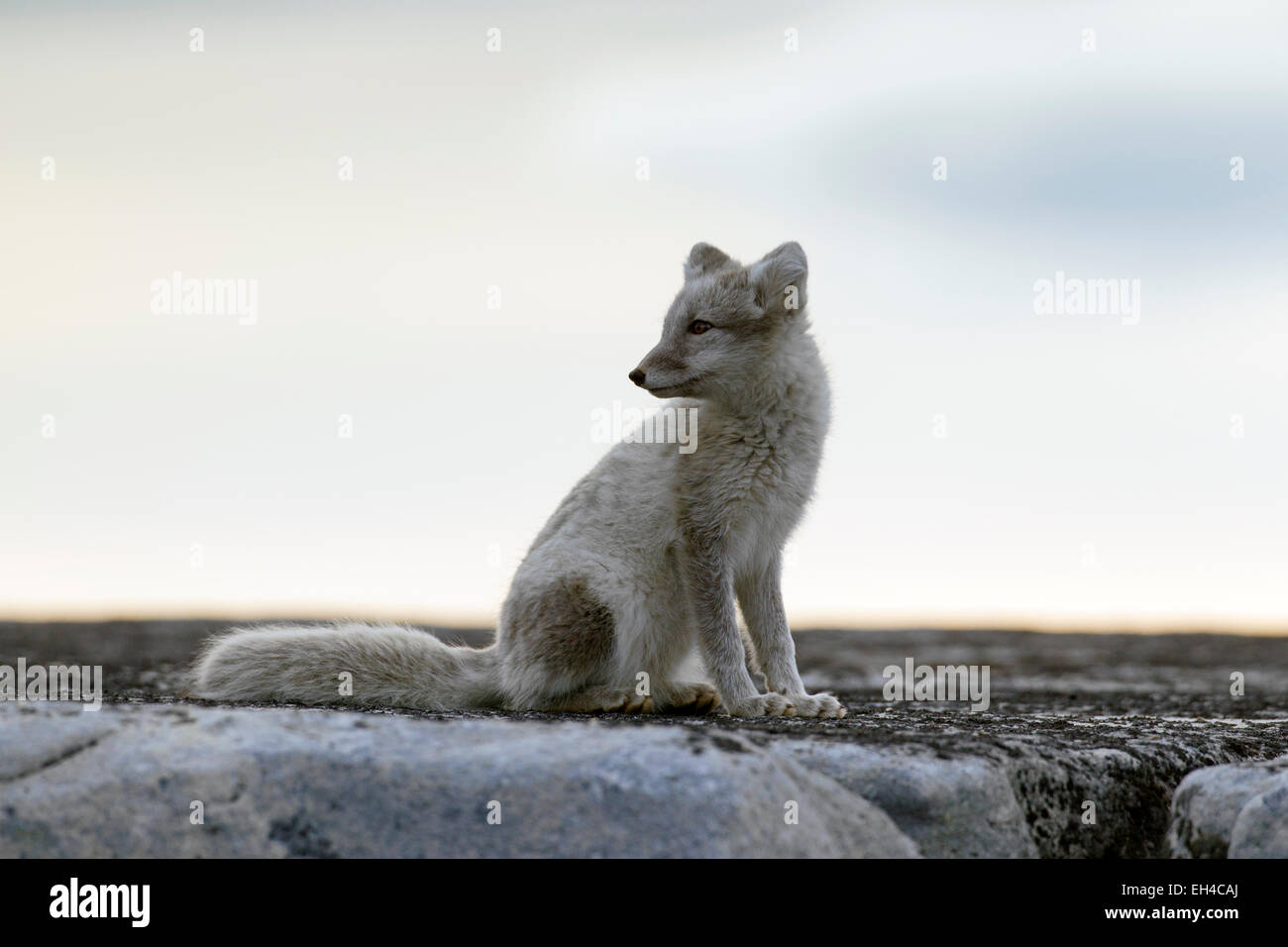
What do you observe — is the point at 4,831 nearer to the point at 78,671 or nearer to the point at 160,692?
the point at 160,692

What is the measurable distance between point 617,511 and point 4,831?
2655 millimetres

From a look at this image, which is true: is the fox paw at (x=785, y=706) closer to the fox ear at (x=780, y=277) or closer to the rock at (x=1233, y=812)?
the rock at (x=1233, y=812)

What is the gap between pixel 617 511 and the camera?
4957 mm

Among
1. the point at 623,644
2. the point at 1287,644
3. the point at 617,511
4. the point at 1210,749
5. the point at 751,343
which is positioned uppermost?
the point at 751,343

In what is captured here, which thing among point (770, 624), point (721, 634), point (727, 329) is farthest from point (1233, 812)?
point (727, 329)

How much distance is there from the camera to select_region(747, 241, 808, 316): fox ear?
5.23 m

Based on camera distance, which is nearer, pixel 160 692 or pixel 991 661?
pixel 160 692

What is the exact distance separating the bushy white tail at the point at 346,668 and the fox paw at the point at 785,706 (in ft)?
Answer: 3.52

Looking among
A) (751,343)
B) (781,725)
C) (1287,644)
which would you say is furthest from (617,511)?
(1287,644)

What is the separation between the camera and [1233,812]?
3305mm

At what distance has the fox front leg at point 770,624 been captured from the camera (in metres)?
4.95

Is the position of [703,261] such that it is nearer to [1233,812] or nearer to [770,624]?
[770,624]

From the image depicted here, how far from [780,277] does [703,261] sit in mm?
570
